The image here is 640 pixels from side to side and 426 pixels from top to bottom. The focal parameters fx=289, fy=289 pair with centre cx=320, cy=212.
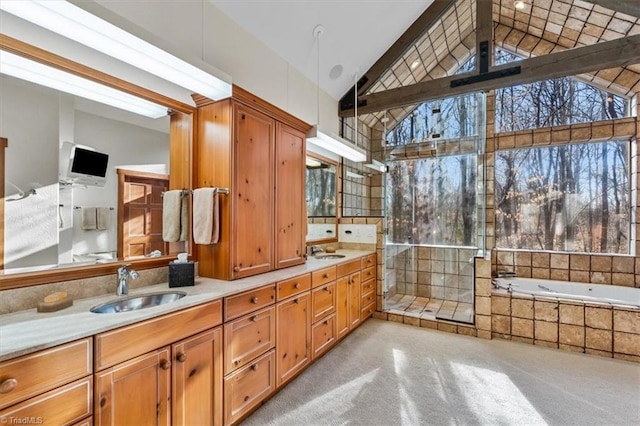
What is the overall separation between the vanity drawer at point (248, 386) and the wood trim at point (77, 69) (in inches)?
71.2

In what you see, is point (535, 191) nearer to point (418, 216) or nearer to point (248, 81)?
point (418, 216)

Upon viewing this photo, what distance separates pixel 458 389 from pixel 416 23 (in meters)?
3.99

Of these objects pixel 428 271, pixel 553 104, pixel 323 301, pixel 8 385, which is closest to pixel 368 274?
pixel 323 301

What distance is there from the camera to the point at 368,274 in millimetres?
3652

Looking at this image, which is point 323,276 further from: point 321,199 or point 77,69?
point 77,69

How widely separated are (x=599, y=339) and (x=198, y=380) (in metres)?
3.61

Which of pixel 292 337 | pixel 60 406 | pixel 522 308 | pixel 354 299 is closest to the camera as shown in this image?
pixel 60 406

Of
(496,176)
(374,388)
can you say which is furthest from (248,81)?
(496,176)

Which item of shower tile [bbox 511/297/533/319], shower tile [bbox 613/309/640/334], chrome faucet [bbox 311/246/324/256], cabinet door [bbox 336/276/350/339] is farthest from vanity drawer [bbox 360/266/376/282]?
shower tile [bbox 613/309/640/334]

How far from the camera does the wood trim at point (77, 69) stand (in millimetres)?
1345

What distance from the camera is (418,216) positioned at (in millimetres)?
4344

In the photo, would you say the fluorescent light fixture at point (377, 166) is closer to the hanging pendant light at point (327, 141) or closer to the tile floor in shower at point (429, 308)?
the hanging pendant light at point (327, 141)

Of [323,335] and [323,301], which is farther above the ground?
[323,301]

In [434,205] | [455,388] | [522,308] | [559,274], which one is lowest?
[455,388]
